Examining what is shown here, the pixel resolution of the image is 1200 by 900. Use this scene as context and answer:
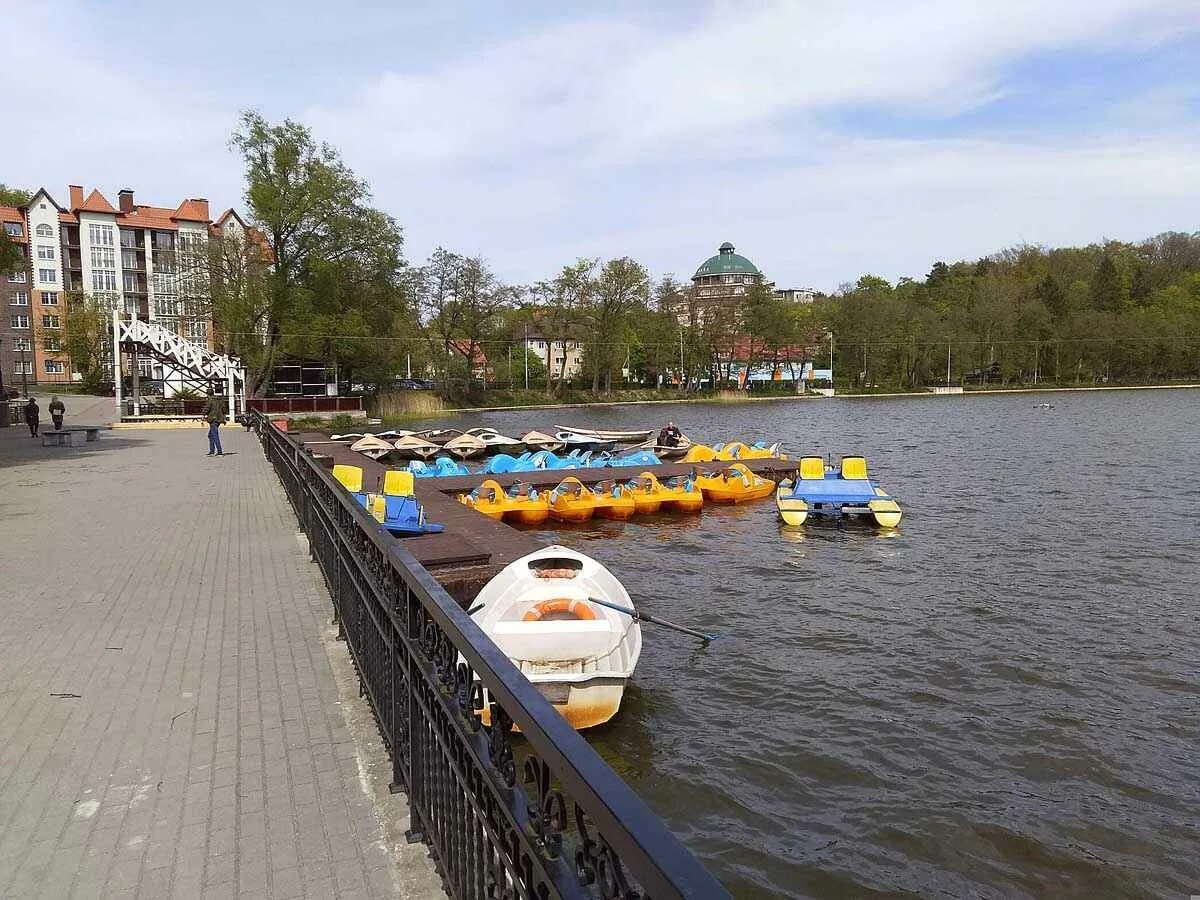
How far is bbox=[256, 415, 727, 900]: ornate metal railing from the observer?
167cm

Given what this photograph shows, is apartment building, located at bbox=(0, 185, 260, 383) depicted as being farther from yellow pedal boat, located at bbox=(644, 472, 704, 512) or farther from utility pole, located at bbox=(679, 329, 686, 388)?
yellow pedal boat, located at bbox=(644, 472, 704, 512)

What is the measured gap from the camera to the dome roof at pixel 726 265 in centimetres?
14088

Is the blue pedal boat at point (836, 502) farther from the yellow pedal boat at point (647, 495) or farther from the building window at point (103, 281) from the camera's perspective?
the building window at point (103, 281)

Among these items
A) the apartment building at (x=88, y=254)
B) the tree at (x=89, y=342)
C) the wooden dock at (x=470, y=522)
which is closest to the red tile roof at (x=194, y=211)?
the apartment building at (x=88, y=254)

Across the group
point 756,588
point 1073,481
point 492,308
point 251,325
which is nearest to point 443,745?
point 756,588

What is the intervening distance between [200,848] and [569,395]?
3000 inches

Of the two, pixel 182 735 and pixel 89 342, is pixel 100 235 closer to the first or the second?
pixel 89 342

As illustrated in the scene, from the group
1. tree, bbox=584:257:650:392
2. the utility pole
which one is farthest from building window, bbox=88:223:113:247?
the utility pole

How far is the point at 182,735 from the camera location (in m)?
4.73

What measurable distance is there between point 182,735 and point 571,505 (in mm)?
14745

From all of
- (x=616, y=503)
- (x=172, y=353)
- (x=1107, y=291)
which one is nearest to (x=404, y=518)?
(x=616, y=503)

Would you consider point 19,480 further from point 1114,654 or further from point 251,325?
point 251,325

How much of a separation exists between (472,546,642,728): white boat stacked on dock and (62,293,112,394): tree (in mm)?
70820

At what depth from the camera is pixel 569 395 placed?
79.4 metres
